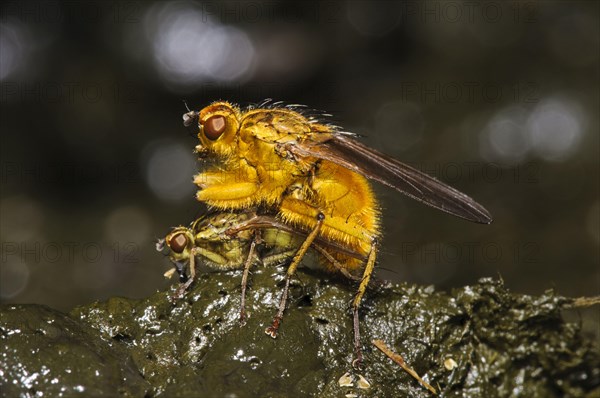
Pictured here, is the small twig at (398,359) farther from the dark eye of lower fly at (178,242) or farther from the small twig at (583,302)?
the dark eye of lower fly at (178,242)

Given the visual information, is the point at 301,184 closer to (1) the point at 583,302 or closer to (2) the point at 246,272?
(2) the point at 246,272

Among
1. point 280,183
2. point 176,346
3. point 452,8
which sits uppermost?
point 452,8

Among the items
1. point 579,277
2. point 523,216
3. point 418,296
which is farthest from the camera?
point 523,216

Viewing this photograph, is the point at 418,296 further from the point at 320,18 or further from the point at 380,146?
the point at 320,18

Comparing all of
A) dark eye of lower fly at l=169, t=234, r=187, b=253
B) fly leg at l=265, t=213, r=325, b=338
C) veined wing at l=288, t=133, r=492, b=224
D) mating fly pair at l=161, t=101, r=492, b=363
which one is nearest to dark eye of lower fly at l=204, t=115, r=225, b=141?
mating fly pair at l=161, t=101, r=492, b=363

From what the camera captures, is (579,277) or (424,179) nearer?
(424,179)

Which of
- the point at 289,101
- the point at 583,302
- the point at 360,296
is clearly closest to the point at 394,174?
the point at 360,296

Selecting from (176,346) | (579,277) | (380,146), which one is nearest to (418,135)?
(380,146)
